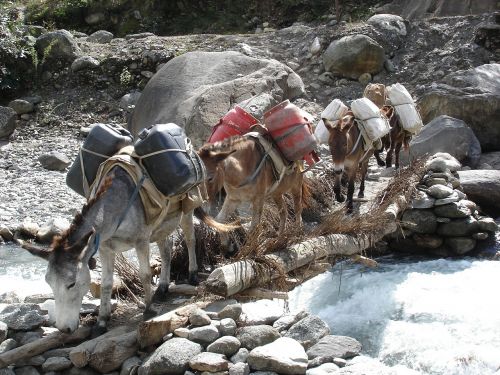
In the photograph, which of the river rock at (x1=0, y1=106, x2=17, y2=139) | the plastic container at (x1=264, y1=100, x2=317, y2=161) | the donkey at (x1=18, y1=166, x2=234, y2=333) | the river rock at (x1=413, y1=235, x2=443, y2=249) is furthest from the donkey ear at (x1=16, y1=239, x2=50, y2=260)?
the river rock at (x1=0, y1=106, x2=17, y2=139)

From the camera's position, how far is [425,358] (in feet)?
23.1

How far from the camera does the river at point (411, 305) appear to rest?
7.14 meters

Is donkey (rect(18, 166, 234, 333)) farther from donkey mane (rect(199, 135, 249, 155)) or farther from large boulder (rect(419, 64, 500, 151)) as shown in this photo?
large boulder (rect(419, 64, 500, 151))

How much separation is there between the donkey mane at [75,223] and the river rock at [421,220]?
5.87m

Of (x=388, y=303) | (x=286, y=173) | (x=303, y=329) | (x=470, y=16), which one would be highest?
(x=470, y=16)

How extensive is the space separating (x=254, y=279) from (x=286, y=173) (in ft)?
7.03

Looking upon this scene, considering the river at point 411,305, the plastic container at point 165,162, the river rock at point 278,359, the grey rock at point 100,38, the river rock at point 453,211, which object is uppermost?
the grey rock at point 100,38

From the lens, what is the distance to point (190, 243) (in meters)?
7.66

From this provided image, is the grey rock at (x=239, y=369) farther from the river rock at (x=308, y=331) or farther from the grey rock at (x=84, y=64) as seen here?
the grey rock at (x=84, y=64)

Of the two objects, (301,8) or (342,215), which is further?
(301,8)

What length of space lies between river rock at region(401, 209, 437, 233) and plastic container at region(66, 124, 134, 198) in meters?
5.50

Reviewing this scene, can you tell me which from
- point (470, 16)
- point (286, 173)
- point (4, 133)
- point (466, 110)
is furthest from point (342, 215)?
point (470, 16)

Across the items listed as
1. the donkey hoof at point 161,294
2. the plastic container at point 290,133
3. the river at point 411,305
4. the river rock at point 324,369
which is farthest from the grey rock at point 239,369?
the plastic container at point 290,133

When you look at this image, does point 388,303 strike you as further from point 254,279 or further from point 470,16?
point 470,16
